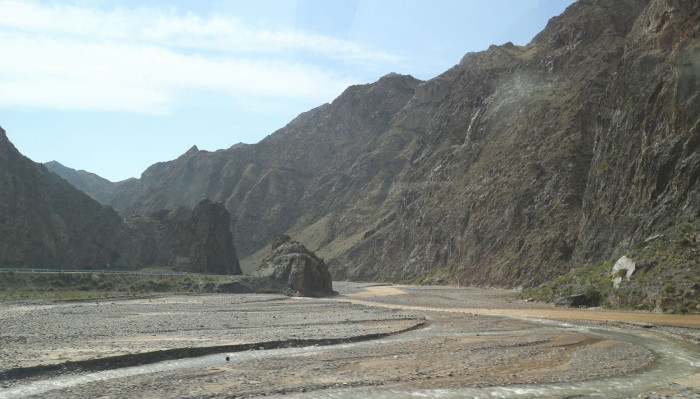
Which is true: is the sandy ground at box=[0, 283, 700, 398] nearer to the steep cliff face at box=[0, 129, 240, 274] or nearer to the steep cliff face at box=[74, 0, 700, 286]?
the steep cliff face at box=[74, 0, 700, 286]

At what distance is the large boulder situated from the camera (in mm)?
76125

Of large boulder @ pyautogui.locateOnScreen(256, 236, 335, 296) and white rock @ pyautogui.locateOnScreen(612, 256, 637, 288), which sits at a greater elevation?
white rock @ pyautogui.locateOnScreen(612, 256, 637, 288)

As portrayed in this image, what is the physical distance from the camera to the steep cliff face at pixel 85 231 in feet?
319

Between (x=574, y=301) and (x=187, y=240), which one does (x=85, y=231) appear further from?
(x=574, y=301)

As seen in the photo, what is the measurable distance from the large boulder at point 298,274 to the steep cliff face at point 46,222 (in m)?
45.8

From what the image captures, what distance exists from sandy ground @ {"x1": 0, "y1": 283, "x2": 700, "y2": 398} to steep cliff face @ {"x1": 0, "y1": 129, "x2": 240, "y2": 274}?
7173cm

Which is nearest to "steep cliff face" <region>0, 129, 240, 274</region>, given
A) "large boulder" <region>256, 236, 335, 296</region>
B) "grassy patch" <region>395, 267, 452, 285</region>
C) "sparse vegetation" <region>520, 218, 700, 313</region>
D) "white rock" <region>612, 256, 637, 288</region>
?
"large boulder" <region>256, 236, 335, 296</region>

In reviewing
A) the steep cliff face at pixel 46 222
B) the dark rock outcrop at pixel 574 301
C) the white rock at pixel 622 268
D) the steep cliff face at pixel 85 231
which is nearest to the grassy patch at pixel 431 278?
the steep cliff face at pixel 85 231

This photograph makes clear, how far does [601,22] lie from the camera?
346ft

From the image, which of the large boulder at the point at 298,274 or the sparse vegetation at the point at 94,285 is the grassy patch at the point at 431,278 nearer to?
the large boulder at the point at 298,274

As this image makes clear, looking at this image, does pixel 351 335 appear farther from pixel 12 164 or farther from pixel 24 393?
pixel 12 164

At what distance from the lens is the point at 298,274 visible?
7706 centimetres

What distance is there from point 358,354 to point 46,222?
339 ft

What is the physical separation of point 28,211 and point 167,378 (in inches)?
3952
